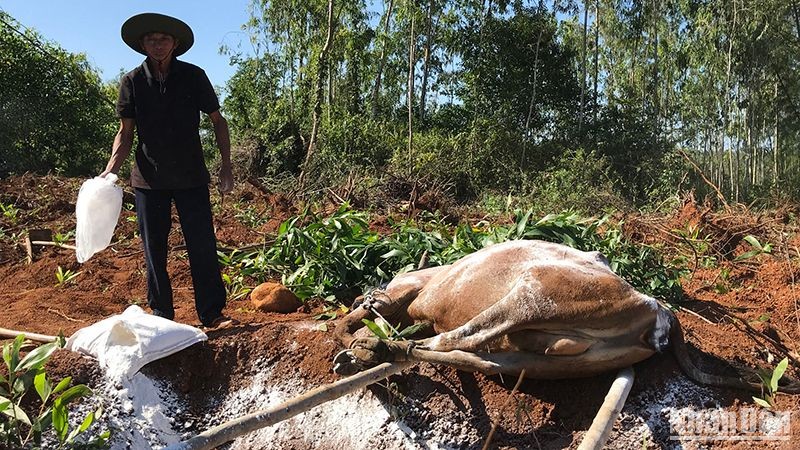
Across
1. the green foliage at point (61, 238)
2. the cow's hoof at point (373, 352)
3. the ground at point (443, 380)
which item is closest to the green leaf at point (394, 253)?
the ground at point (443, 380)

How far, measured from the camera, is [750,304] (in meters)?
3.61

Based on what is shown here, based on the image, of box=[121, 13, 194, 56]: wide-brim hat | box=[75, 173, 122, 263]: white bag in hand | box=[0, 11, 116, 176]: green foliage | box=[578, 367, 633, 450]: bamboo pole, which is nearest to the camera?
box=[578, 367, 633, 450]: bamboo pole

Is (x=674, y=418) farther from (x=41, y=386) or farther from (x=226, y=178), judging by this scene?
(x=226, y=178)

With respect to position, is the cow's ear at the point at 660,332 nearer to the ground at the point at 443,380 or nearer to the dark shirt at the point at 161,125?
the ground at the point at 443,380

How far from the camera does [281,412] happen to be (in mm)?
2092

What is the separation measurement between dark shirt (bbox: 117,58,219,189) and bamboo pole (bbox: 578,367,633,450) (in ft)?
7.78

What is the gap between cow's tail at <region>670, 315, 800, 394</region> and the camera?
7.89ft

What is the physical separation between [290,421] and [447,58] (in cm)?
1762

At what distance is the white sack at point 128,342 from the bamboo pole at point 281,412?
0.98 m

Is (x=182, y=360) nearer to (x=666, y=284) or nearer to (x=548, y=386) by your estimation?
(x=548, y=386)

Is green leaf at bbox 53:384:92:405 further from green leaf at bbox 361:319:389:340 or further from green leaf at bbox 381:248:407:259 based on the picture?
green leaf at bbox 381:248:407:259

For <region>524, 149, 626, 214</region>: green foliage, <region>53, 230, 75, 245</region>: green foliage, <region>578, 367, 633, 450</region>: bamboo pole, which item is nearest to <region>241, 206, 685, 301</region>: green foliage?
<region>578, 367, 633, 450</region>: bamboo pole

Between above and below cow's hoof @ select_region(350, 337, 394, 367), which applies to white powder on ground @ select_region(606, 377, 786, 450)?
below

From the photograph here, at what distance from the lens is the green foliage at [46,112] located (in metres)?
12.8
